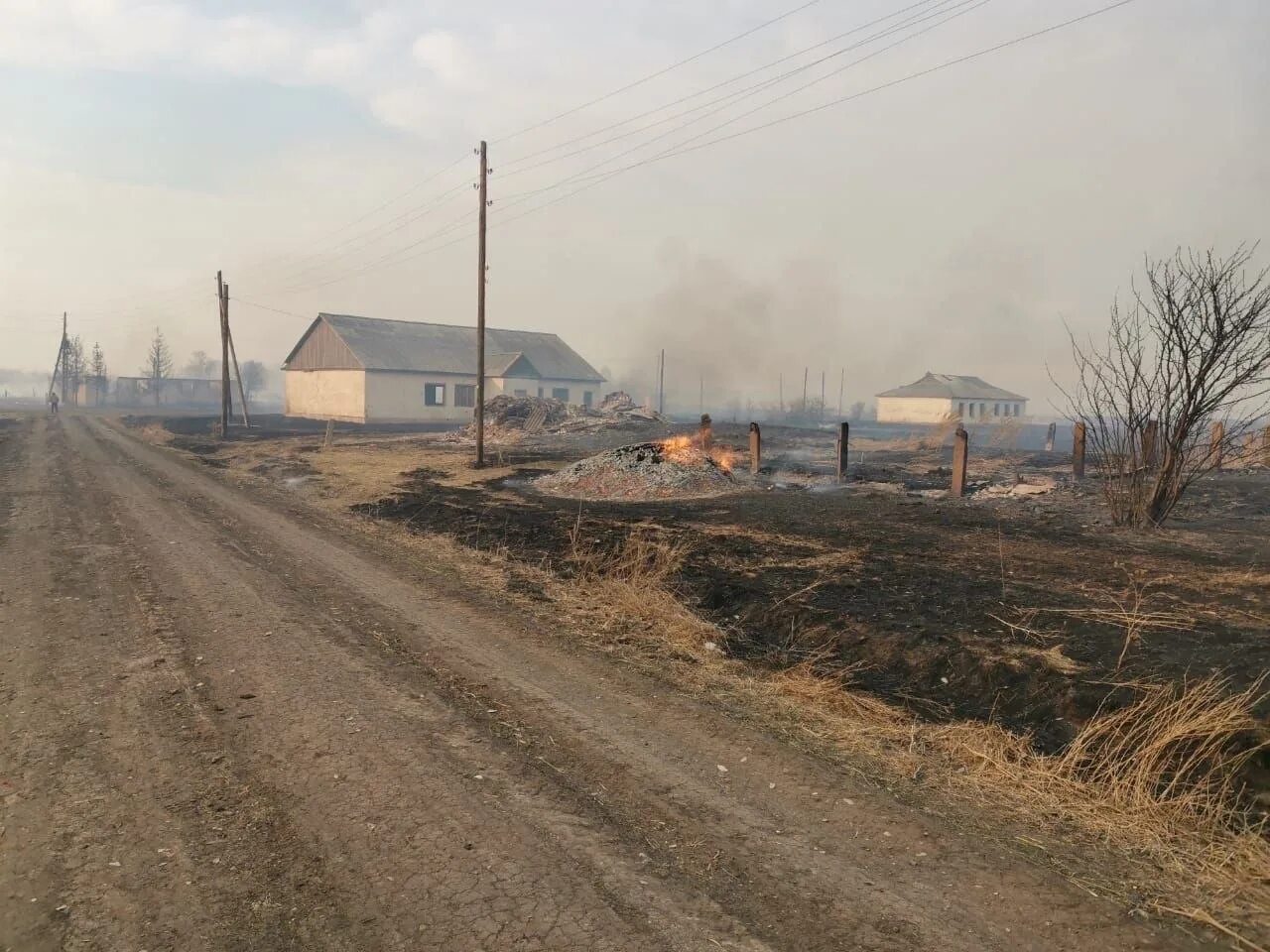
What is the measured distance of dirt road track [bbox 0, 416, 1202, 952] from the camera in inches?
125

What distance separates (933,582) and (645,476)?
9023 mm

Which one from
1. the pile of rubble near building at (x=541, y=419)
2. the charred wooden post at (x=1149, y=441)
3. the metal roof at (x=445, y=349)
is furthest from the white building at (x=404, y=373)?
the charred wooden post at (x=1149, y=441)

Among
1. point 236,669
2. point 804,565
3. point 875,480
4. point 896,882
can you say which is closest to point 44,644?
point 236,669

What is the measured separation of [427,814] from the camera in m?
4.01

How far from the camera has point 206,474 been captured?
19.6 m

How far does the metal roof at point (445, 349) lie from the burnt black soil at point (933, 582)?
3622cm

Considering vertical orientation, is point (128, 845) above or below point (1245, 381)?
below

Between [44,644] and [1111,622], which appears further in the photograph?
[1111,622]

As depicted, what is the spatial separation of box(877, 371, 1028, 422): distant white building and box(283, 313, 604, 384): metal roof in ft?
121

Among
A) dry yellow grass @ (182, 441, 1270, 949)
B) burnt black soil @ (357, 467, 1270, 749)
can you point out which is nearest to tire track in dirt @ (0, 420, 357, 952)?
dry yellow grass @ (182, 441, 1270, 949)

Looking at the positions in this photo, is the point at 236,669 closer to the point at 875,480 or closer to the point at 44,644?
the point at 44,644

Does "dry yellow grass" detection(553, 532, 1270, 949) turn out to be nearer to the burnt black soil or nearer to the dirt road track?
the burnt black soil

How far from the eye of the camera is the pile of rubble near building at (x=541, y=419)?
116 feet

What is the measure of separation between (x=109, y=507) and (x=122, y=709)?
10.2 m
